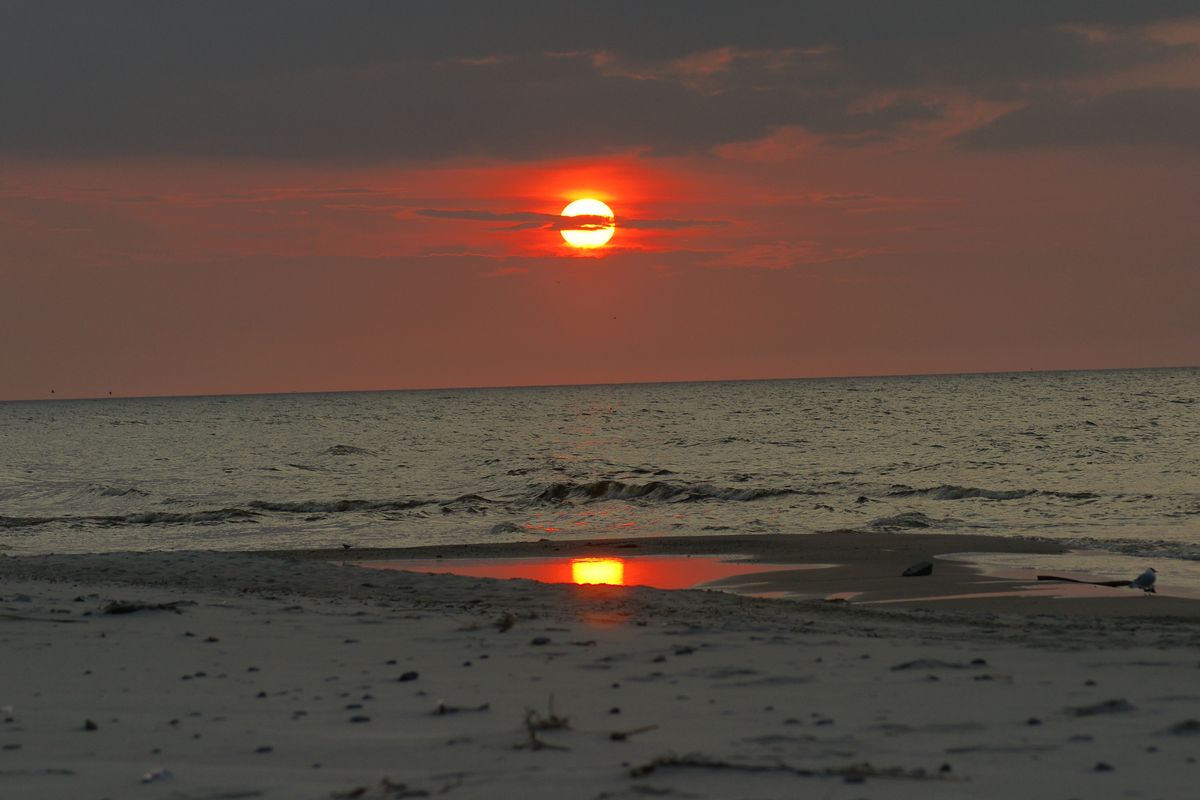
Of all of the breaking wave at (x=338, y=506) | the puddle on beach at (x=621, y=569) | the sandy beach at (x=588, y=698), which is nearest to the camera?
the sandy beach at (x=588, y=698)

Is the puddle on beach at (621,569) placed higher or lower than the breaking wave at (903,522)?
higher

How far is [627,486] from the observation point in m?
42.5

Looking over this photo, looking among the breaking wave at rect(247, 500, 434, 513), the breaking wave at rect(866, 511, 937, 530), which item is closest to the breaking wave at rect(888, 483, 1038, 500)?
the breaking wave at rect(866, 511, 937, 530)

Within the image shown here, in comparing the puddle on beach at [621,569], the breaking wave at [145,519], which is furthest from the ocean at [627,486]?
the puddle on beach at [621,569]

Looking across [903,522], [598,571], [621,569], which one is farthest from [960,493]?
[598,571]

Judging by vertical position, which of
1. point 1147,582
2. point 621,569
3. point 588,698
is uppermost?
point 588,698

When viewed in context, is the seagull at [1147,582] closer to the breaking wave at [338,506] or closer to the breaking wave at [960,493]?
the breaking wave at [960,493]

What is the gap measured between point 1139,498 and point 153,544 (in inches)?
1045

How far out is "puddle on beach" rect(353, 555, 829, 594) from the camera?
19.1 m

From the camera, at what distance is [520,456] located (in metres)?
65.1

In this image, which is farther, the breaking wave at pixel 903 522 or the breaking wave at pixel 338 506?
the breaking wave at pixel 338 506

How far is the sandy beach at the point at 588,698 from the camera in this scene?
240 inches

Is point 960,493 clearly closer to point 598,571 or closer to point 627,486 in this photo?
point 627,486

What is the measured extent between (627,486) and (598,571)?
21.8 metres
